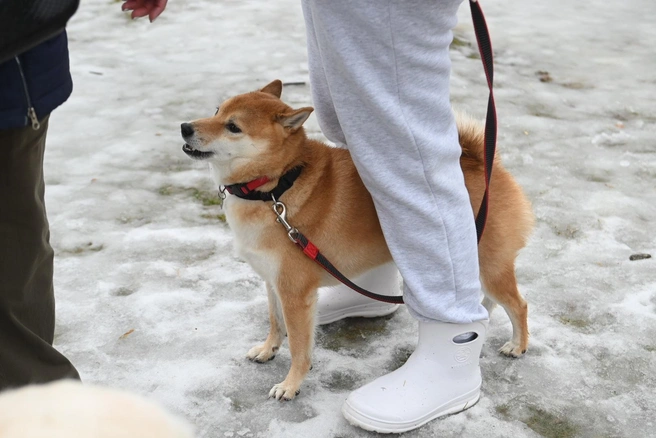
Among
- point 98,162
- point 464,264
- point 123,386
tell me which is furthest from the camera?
point 98,162

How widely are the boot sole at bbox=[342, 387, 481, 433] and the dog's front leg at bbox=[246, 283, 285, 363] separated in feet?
1.29

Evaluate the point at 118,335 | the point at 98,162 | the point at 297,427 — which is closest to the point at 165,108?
the point at 98,162

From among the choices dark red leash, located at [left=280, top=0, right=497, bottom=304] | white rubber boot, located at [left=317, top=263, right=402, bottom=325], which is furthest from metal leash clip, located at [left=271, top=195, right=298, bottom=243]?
white rubber boot, located at [left=317, top=263, right=402, bottom=325]

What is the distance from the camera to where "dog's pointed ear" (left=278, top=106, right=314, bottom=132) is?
2.34 m

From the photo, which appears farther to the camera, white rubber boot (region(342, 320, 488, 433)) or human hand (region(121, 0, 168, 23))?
white rubber boot (region(342, 320, 488, 433))

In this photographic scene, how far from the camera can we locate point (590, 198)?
350 cm

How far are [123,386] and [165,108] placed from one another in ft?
8.11

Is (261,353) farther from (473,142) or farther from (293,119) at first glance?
(473,142)

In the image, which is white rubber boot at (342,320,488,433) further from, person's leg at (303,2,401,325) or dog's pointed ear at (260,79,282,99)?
dog's pointed ear at (260,79,282,99)

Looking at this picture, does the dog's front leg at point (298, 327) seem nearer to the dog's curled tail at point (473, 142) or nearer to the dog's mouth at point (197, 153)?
the dog's mouth at point (197, 153)

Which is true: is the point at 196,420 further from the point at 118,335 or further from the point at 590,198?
the point at 590,198

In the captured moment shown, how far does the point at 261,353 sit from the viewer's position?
2.49 metres

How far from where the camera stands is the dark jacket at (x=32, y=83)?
1.58 m

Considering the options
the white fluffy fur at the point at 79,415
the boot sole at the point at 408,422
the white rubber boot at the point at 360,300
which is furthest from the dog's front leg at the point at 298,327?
the white fluffy fur at the point at 79,415
